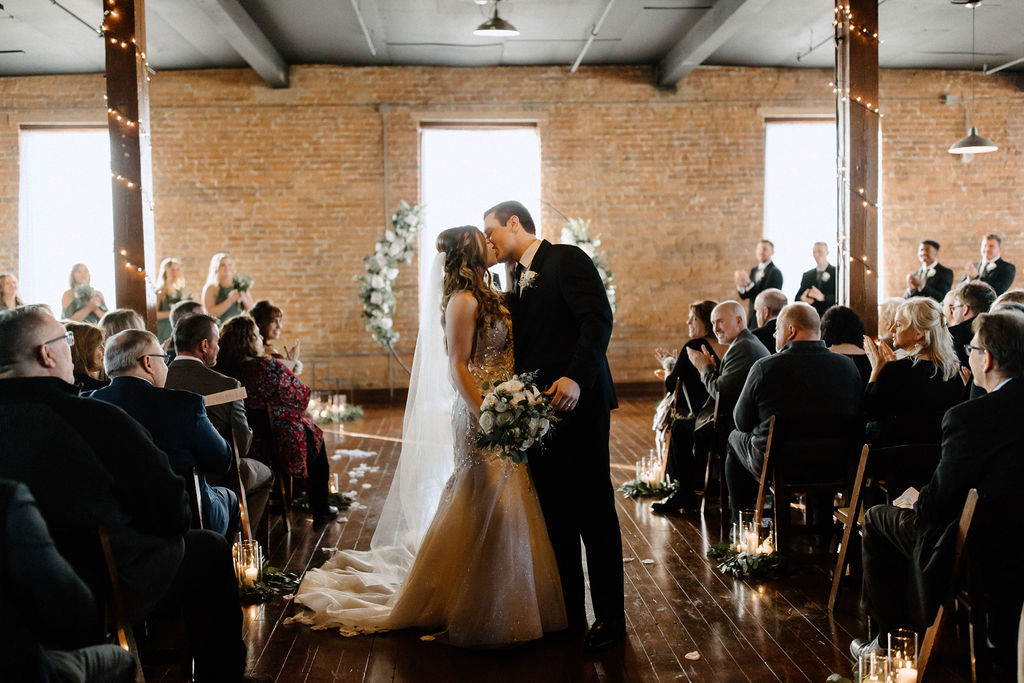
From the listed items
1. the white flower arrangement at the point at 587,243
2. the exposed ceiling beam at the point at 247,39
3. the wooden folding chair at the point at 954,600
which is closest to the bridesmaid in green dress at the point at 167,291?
the exposed ceiling beam at the point at 247,39

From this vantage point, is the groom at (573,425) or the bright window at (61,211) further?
the bright window at (61,211)

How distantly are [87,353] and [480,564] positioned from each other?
2.14 meters

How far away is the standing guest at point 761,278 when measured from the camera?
36.2ft

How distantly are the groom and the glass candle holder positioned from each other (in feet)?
5.07

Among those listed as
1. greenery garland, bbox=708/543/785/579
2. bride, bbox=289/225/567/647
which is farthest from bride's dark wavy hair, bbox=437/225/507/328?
greenery garland, bbox=708/543/785/579

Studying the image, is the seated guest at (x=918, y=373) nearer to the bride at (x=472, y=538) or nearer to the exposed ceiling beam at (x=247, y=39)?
the bride at (x=472, y=538)

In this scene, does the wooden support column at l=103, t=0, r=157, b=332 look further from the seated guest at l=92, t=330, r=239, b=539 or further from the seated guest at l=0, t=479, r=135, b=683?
the seated guest at l=0, t=479, r=135, b=683

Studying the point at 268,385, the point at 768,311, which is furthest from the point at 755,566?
the point at 268,385

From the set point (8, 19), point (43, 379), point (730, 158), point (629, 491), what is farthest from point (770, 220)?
point (43, 379)

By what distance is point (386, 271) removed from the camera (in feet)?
37.1

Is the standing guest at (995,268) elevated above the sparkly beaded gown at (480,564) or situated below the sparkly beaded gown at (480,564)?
above

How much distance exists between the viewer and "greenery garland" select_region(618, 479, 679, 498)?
6199 millimetres

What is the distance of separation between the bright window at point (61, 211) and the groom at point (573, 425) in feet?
31.8

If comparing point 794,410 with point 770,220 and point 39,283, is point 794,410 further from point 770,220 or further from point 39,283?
point 39,283
